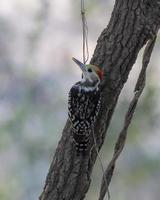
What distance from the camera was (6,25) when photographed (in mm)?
7016

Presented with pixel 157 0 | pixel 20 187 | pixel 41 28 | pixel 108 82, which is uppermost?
pixel 41 28

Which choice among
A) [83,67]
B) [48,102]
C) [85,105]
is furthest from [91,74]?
[48,102]

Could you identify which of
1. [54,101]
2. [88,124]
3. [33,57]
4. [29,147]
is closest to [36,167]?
[29,147]

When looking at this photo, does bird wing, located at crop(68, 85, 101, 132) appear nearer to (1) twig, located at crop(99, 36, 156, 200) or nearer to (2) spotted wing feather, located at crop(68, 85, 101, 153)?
(2) spotted wing feather, located at crop(68, 85, 101, 153)

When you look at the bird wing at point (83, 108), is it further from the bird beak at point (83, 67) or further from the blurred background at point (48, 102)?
the blurred background at point (48, 102)

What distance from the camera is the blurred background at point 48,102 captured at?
20.2 feet

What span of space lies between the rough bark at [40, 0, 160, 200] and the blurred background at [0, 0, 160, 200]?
2.91m

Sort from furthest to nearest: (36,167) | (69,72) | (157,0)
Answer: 1. (69,72)
2. (36,167)
3. (157,0)

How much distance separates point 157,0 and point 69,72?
363cm

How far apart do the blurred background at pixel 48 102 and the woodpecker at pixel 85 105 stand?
2.68m

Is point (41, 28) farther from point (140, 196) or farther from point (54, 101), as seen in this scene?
point (140, 196)

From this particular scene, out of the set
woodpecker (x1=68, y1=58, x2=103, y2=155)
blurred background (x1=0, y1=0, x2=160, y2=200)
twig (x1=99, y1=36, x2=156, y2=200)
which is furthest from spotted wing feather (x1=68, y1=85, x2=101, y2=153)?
blurred background (x1=0, y1=0, x2=160, y2=200)

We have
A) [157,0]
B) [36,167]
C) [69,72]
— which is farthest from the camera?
[69,72]

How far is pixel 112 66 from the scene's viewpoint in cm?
304
